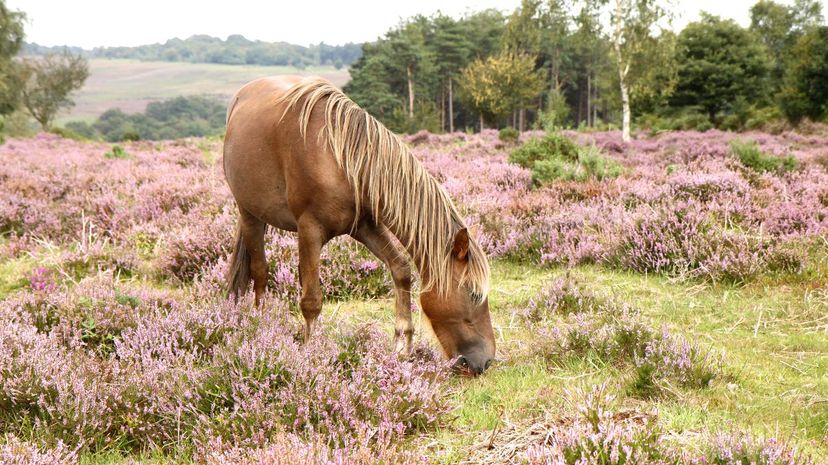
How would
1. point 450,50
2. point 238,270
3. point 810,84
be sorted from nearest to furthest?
point 238,270, point 810,84, point 450,50

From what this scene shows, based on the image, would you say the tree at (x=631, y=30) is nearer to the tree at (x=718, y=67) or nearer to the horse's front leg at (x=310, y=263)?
the tree at (x=718, y=67)

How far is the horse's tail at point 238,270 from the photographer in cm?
435

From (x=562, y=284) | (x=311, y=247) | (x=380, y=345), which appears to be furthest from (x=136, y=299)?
(x=562, y=284)

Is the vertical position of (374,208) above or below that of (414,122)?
below

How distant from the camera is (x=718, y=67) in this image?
38.7 metres

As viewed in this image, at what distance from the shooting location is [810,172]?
30.7 ft

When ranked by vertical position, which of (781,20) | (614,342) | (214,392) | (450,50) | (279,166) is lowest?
(614,342)

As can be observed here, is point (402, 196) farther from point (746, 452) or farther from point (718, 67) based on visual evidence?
point (718, 67)

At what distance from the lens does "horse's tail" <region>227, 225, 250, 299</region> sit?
435 centimetres

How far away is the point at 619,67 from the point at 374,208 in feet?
85.4

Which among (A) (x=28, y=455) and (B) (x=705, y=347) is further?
(B) (x=705, y=347)

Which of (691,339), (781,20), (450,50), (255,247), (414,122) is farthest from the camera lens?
(450,50)

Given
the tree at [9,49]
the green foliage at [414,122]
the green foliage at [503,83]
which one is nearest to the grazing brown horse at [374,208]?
the green foliage at [414,122]

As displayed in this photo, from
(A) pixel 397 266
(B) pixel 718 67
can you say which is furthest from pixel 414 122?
(A) pixel 397 266
